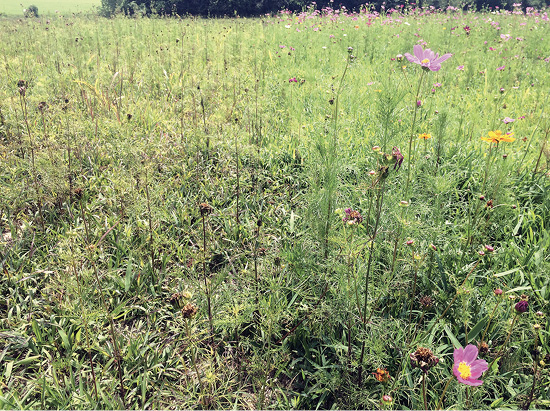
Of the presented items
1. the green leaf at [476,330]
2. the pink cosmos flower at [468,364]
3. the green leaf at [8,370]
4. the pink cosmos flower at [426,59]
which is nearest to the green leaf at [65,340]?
the green leaf at [8,370]

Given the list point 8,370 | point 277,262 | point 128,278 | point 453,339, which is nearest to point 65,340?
point 8,370

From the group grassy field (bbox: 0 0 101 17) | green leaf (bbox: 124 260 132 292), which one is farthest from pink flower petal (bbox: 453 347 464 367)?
grassy field (bbox: 0 0 101 17)

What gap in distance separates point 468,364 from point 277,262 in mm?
746

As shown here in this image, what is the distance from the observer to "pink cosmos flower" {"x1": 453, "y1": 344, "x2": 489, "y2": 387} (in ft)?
3.13

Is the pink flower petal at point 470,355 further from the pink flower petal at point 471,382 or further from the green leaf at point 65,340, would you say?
the green leaf at point 65,340

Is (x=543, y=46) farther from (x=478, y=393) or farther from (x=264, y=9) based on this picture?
(x=264, y=9)

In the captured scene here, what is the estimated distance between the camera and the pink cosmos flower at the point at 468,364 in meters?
0.95

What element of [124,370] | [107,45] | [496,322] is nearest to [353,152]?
[496,322]

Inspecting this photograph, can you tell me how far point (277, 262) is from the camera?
1462 millimetres

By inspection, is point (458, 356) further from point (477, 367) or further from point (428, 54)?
point (428, 54)

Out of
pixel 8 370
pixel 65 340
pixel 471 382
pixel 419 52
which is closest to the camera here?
pixel 471 382

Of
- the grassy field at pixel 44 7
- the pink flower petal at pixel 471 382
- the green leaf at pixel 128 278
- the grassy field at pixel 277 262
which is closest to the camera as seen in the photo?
the pink flower petal at pixel 471 382

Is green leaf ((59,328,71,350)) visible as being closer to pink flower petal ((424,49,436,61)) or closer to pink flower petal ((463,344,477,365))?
pink flower petal ((463,344,477,365))

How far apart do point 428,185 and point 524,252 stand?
21.2 inches
